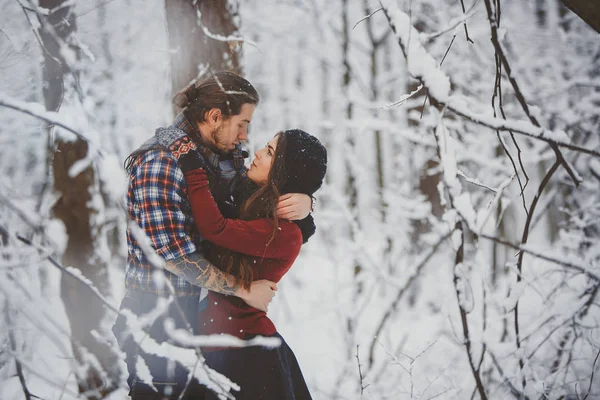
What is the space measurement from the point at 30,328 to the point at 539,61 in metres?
7.92

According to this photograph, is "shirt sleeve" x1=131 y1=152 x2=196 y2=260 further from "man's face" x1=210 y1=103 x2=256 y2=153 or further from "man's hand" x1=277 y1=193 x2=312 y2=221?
"man's hand" x1=277 y1=193 x2=312 y2=221

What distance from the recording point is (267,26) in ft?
25.5

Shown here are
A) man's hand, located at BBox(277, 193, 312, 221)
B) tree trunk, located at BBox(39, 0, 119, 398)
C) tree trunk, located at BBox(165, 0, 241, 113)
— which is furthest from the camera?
tree trunk, located at BBox(39, 0, 119, 398)

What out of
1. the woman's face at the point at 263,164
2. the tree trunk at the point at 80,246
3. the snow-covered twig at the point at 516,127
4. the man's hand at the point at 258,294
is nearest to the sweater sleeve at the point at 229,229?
the man's hand at the point at 258,294

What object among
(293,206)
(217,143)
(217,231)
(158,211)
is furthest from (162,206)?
(293,206)

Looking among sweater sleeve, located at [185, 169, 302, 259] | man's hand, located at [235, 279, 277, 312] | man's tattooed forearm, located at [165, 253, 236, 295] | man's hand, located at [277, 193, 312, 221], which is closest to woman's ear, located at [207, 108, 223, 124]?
sweater sleeve, located at [185, 169, 302, 259]

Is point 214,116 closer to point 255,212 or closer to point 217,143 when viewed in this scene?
point 217,143

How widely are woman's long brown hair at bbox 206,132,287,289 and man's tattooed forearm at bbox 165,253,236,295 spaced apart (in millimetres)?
53

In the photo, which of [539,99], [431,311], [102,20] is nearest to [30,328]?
[102,20]

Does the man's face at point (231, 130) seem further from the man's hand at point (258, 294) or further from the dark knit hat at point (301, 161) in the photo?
the man's hand at point (258, 294)

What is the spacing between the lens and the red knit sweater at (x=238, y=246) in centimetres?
163

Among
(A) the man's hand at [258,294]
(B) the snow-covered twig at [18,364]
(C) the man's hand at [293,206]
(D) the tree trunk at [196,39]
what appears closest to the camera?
(B) the snow-covered twig at [18,364]

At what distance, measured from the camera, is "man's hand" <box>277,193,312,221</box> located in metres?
1.81

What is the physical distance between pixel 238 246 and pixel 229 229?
0.08 m
